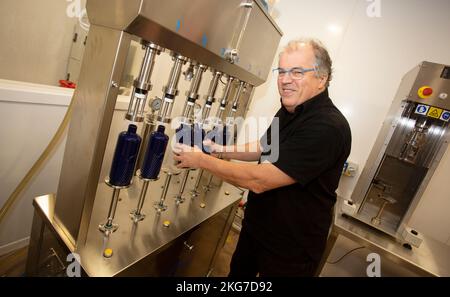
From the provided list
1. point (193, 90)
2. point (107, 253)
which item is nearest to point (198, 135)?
point (193, 90)

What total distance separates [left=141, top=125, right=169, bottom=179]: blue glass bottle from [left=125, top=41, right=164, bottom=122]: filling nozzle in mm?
90

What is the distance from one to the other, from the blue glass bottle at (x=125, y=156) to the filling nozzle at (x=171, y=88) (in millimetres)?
147

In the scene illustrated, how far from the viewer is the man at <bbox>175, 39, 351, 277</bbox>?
97 centimetres

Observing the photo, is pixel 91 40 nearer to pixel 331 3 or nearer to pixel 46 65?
pixel 331 3

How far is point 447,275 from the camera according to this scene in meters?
1.48

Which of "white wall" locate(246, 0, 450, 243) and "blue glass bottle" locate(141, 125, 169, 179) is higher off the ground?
"white wall" locate(246, 0, 450, 243)

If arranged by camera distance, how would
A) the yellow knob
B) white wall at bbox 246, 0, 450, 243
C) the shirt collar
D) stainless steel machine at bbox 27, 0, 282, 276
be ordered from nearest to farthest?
stainless steel machine at bbox 27, 0, 282, 276 → the yellow knob → the shirt collar → white wall at bbox 246, 0, 450, 243

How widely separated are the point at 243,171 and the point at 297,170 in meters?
0.21

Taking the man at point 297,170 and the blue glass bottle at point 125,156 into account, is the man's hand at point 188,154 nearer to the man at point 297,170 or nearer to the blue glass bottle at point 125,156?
the man at point 297,170

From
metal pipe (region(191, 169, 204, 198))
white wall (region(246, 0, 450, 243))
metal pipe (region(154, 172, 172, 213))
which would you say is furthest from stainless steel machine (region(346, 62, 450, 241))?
metal pipe (region(154, 172, 172, 213))

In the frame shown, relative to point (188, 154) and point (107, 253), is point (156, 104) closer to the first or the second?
Answer: point (188, 154)

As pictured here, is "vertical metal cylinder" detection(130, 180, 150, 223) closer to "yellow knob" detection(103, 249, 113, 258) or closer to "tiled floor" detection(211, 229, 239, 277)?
"yellow knob" detection(103, 249, 113, 258)

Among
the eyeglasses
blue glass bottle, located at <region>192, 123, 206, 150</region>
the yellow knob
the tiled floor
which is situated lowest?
the tiled floor

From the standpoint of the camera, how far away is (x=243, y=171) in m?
1.01
